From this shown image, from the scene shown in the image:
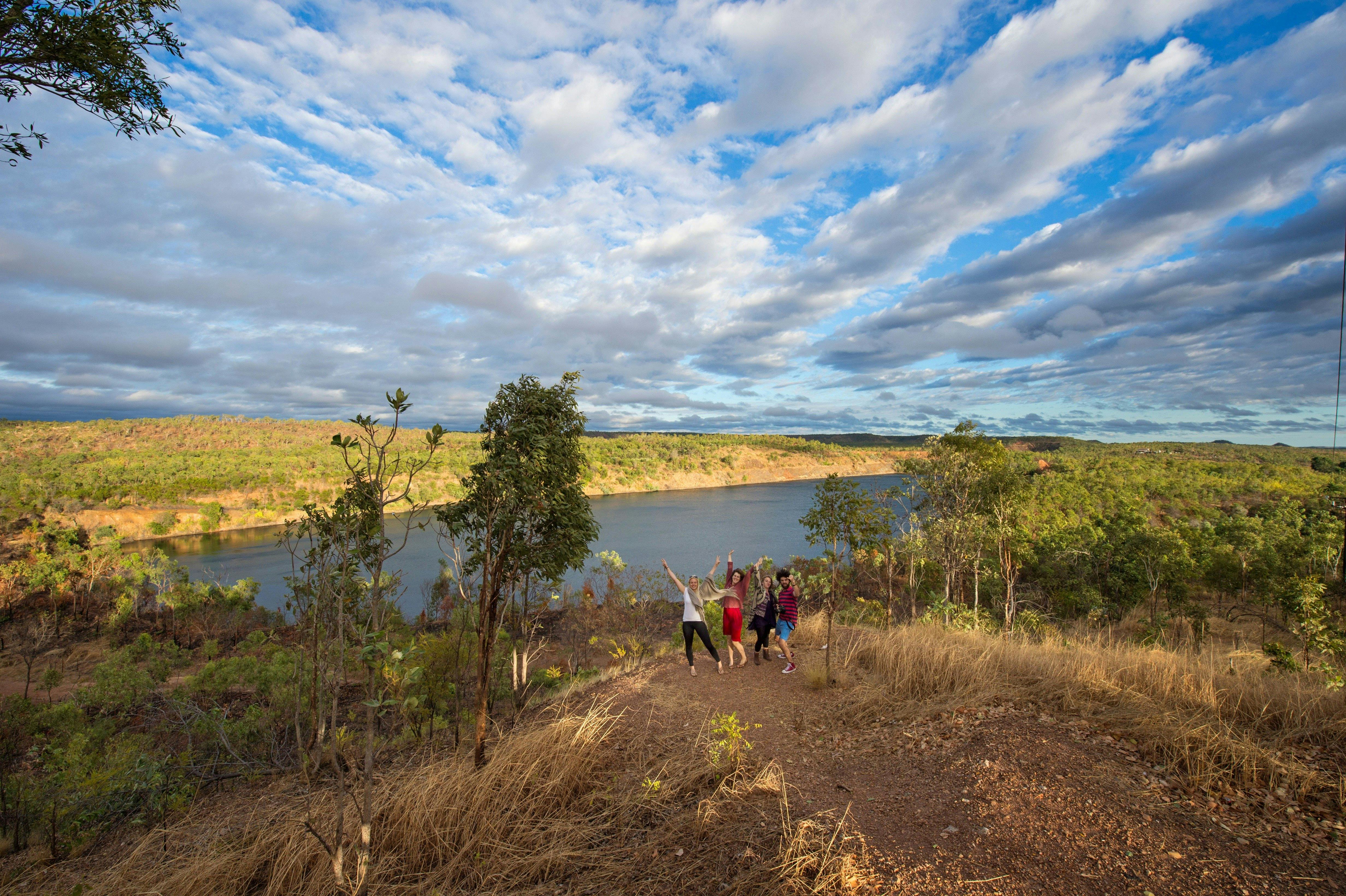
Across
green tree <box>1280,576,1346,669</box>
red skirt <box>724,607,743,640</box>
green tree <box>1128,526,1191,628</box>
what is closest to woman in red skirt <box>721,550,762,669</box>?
red skirt <box>724,607,743,640</box>

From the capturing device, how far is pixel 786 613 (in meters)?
8.25

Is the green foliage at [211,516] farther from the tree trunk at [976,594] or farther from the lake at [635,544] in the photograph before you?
the tree trunk at [976,594]

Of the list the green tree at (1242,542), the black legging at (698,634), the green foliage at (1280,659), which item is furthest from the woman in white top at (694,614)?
the green tree at (1242,542)

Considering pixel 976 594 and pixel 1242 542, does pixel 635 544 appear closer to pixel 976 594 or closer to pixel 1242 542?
pixel 976 594

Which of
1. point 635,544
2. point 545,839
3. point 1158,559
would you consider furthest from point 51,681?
point 1158,559

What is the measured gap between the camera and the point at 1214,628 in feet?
74.8

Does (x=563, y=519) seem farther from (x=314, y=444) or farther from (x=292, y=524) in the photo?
(x=314, y=444)

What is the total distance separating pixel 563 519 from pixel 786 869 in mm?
4125

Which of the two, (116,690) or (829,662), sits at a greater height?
(829,662)

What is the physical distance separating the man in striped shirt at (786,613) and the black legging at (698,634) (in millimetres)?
974

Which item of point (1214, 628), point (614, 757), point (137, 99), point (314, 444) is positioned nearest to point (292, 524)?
point (137, 99)

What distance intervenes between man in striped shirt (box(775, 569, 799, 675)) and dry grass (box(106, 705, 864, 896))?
10.1ft

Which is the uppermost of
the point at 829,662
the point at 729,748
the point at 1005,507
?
the point at 1005,507

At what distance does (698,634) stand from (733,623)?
1.84ft
